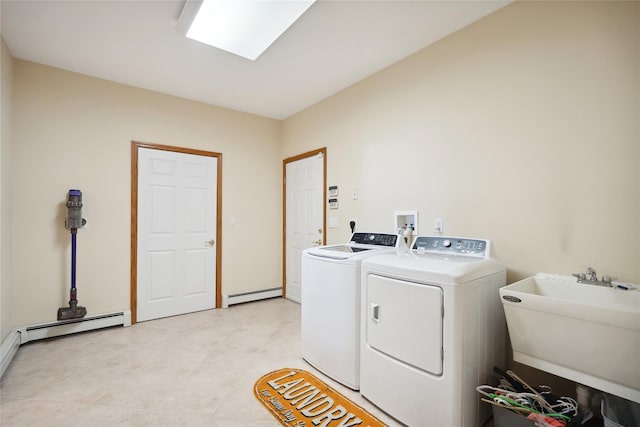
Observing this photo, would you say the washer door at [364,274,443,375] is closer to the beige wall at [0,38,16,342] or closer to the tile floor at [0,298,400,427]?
the tile floor at [0,298,400,427]

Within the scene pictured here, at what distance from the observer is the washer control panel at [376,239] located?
254 cm

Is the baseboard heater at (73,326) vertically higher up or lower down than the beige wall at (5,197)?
lower down

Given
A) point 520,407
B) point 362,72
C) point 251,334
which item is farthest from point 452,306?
point 362,72

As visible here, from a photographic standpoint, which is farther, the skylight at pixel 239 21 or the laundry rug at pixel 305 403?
the skylight at pixel 239 21

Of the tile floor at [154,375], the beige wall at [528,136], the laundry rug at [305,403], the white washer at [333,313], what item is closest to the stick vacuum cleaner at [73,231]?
the tile floor at [154,375]

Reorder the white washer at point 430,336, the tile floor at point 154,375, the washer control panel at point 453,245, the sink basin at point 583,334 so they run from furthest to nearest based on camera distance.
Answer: the washer control panel at point 453,245 → the tile floor at point 154,375 → the white washer at point 430,336 → the sink basin at point 583,334

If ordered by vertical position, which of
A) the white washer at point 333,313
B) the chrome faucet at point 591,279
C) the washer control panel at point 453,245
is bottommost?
the white washer at point 333,313

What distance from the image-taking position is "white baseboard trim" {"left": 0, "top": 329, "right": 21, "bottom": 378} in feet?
7.24

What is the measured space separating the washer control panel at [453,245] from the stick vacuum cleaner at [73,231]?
10.3ft

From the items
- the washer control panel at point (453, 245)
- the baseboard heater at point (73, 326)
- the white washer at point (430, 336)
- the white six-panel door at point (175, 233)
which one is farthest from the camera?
the white six-panel door at point (175, 233)

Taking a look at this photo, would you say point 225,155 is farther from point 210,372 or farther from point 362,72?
point 210,372

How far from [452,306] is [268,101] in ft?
10.4

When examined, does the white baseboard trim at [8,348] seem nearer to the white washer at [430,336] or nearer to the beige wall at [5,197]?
the beige wall at [5,197]

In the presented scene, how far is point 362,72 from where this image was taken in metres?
2.91
